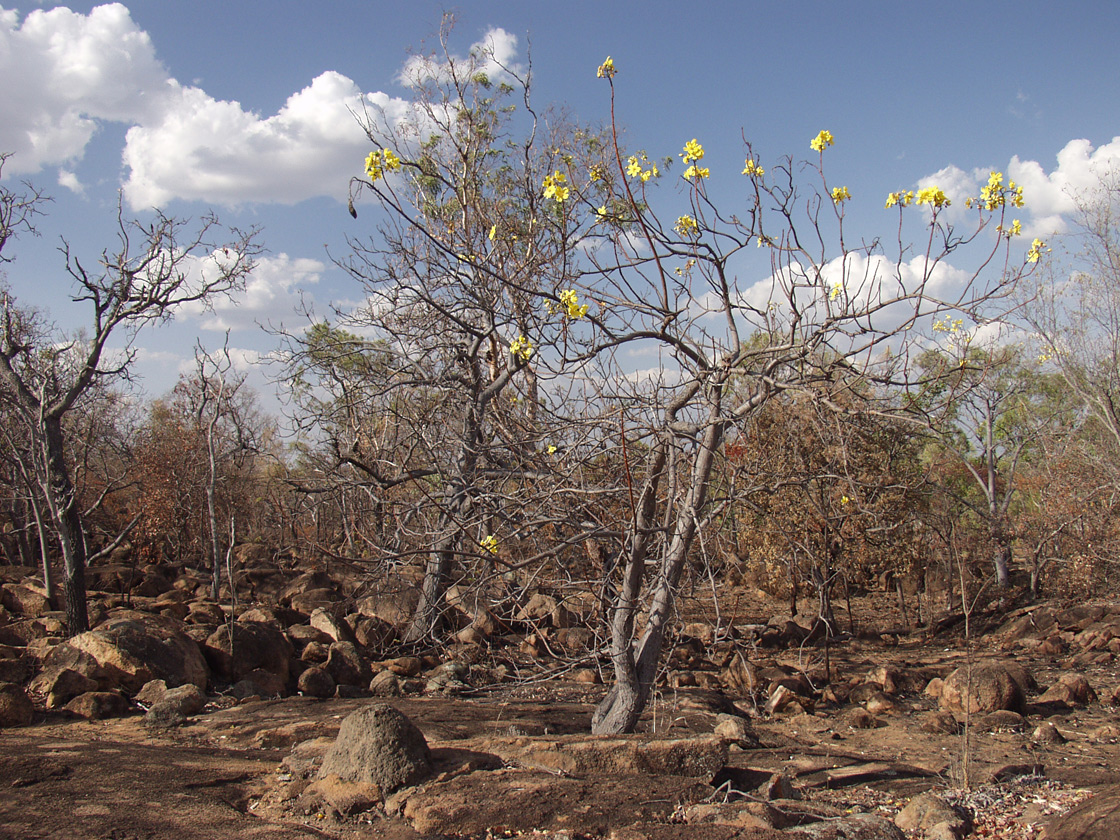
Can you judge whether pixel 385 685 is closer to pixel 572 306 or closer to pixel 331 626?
pixel 331 626

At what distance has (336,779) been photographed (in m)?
4.50

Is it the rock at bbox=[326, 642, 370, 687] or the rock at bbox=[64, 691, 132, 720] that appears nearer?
the rock at bbox=[64, 691, 132, 720]

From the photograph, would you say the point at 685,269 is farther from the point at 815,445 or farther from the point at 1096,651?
the point at 1096,651

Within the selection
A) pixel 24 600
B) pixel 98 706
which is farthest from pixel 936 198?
pixel 24 600

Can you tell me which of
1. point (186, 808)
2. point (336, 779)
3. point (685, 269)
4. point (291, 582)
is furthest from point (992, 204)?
point (291, 582)

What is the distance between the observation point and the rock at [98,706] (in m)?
7.41

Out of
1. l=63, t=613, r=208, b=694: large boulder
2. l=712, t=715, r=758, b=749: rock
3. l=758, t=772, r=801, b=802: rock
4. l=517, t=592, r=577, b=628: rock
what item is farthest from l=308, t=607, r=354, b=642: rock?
l=758, t=772, r=801, b=802: rock

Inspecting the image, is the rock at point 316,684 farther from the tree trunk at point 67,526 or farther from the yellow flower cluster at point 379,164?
the yellow flower cluster at point 379,164

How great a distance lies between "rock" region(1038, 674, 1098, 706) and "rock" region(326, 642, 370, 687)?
8.07 metres

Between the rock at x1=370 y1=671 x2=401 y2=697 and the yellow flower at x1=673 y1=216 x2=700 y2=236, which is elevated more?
the yellow flower at x1=673 y1=216 x2=700 y2=236

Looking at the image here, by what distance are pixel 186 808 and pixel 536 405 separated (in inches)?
132

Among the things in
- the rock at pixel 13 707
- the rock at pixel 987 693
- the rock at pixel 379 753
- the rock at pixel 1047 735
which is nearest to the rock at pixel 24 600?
the rock at pixel 13 707

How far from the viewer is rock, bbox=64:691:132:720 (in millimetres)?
7414

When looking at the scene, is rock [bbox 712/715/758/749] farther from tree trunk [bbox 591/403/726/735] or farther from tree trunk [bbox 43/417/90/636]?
tree trunk [bbox 43/417/90/636]
